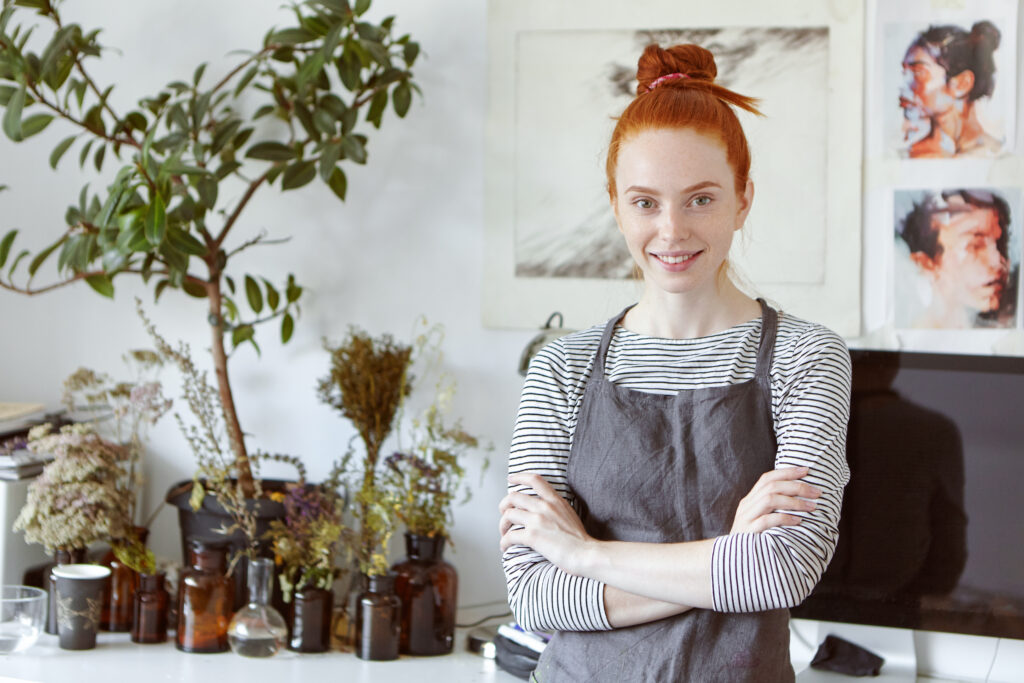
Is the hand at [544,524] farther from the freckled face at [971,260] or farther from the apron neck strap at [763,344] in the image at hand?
the freckled face at [971,260]

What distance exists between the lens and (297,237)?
7.04 feet

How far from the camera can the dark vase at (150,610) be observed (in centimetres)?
187

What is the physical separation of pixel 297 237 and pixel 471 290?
0.39 m

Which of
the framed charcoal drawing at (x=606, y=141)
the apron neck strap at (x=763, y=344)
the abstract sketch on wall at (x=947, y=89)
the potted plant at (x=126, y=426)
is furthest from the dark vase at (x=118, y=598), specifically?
the abstract sketch on wall at (x=947, y=89)

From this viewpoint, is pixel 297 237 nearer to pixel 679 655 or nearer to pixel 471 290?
pixel 471 290

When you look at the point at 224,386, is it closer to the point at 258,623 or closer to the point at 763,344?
the point at 258,623

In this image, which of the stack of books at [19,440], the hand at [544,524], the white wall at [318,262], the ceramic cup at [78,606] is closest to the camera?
the hand at [544,524]

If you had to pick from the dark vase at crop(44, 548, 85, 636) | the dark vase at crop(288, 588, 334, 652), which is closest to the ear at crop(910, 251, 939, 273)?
the dark vase at crop(288, 588, 334, 652)

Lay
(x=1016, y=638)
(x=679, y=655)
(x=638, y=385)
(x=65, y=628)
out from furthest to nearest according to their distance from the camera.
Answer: (x=65, y=628) → (x=1016, y=638) → (x=638, y=385) → (x=679, y=655)

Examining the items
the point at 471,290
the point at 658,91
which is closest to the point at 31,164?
the point at 471,290

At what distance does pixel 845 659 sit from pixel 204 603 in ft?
3.71

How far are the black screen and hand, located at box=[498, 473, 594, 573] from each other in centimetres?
71

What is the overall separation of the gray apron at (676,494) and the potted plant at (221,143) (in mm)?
823

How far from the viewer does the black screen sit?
1.69 metres
